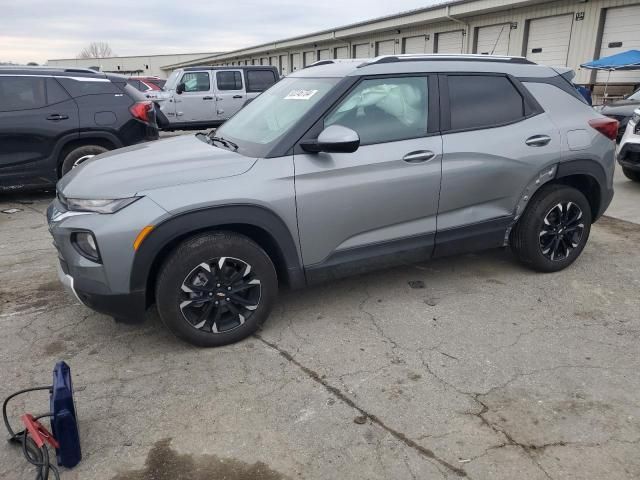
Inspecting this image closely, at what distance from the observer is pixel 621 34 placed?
1502 cm

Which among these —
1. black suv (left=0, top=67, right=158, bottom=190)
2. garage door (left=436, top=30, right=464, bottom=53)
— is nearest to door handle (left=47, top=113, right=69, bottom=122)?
black suv (left=0, top=67, right=158, bottom=190)

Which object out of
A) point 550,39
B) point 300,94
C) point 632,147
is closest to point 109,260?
point 300,94

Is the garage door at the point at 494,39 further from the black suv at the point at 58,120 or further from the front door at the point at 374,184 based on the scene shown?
the front door at the point at 374,184

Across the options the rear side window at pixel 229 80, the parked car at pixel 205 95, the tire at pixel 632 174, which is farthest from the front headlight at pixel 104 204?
the rear side window at pixel 229 80

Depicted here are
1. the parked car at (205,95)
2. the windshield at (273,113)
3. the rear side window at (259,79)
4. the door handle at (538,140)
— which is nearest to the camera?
the windshield at (273,113)

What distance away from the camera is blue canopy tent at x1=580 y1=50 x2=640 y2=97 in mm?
14023

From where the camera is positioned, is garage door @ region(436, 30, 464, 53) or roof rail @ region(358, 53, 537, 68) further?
garage door @ region(436, 30, 464, 53)

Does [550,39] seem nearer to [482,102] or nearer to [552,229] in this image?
[552,229]

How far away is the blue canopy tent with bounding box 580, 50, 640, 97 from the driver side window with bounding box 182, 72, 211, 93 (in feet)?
36.7

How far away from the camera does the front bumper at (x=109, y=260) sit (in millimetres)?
2906

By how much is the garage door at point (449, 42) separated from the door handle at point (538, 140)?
704 inches

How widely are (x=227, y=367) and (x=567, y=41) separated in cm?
1735

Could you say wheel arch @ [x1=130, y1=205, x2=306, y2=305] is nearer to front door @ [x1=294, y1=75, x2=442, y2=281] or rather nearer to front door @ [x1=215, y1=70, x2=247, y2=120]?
front door @ [x1=294, y1=75, x2=442, y2=281]

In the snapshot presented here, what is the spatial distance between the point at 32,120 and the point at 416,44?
63.4 feet
